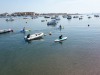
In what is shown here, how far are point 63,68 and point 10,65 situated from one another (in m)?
8.37

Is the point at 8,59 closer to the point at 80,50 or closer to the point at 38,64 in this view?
the point at 38,64

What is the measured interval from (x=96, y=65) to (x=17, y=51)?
57.3 ft

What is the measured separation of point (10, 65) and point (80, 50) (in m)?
15.3

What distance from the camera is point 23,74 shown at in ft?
89.7

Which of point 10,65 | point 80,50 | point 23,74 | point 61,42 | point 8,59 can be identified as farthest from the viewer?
point 61,42

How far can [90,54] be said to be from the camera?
3681 centimetres

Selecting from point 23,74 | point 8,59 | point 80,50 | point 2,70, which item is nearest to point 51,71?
point 23,74

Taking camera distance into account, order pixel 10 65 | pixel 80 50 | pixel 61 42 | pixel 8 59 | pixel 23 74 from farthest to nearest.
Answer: pixel 61 42 → pixel 80 50 → pixel 8 59 → pixel 10 65 → pixel 23 74

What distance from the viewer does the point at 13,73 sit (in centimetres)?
2780

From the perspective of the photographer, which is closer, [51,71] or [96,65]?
[51,71]

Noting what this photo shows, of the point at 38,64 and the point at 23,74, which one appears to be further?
the point at 38,64

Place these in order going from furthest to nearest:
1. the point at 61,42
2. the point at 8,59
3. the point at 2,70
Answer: the point at 61,42 → the point at 8,59 → the point at 2,70

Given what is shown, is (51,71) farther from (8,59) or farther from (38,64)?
(8,59)

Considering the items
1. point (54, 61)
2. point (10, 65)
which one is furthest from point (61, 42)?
point (10, 65)
